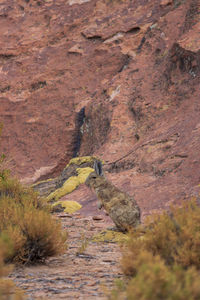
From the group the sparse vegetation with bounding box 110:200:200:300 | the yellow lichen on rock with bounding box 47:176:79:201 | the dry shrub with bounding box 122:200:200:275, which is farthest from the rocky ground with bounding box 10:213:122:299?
the yellow lichen on rock with bounding box 47:176:79:201

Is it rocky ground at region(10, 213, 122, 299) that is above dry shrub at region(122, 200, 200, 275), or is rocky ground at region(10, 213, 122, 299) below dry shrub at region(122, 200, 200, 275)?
below

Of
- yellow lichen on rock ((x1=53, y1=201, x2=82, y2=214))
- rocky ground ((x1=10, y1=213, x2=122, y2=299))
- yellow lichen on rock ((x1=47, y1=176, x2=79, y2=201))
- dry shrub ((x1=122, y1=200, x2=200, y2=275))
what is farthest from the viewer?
yellow lichen on rock ((x1=47, y1=176, x2=79, y2=201))

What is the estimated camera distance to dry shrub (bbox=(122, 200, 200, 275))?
3074 millimetres

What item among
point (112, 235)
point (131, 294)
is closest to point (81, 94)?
point (112, 235)

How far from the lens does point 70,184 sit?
14.5 m

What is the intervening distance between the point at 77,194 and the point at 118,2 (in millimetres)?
20614

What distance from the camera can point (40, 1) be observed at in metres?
31.2

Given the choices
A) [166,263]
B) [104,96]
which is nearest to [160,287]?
[166,263]

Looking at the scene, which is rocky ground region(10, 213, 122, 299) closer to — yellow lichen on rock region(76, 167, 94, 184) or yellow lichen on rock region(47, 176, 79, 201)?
yellow lichen on rock region(47, 176, 79, 201)

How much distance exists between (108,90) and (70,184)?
8635 mm

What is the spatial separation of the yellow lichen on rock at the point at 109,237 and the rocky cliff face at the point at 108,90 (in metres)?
2.83

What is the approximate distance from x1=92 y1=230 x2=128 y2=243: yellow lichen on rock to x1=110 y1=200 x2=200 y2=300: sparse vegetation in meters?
2.95

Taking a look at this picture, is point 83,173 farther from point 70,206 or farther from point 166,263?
point 166,263

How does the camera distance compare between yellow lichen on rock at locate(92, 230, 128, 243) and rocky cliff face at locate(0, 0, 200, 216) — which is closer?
yellow lichen on rock at locate(92, 230, 128, 243)
